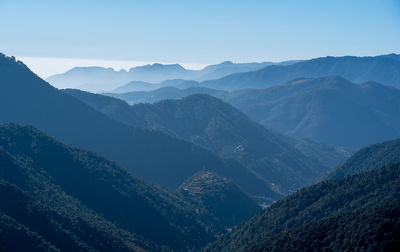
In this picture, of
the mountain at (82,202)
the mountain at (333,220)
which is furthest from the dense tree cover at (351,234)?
the mountain at (82,202)

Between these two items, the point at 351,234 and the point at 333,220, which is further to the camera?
the point at 333,220

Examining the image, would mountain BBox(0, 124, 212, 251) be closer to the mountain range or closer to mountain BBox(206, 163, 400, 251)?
the mountain range

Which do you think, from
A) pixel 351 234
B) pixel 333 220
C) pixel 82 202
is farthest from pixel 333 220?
pixel 82 202

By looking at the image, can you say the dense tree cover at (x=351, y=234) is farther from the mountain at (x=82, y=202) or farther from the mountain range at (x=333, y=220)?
the mountain at (x=82, y=202)

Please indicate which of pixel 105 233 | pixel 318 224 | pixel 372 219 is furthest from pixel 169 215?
pixel 372 219

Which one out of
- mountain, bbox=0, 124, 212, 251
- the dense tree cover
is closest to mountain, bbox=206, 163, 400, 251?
the dense tree cover

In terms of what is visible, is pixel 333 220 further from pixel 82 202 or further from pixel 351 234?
pixel 82 202

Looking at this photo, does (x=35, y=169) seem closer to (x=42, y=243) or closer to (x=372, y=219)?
(x=42, y=243)
